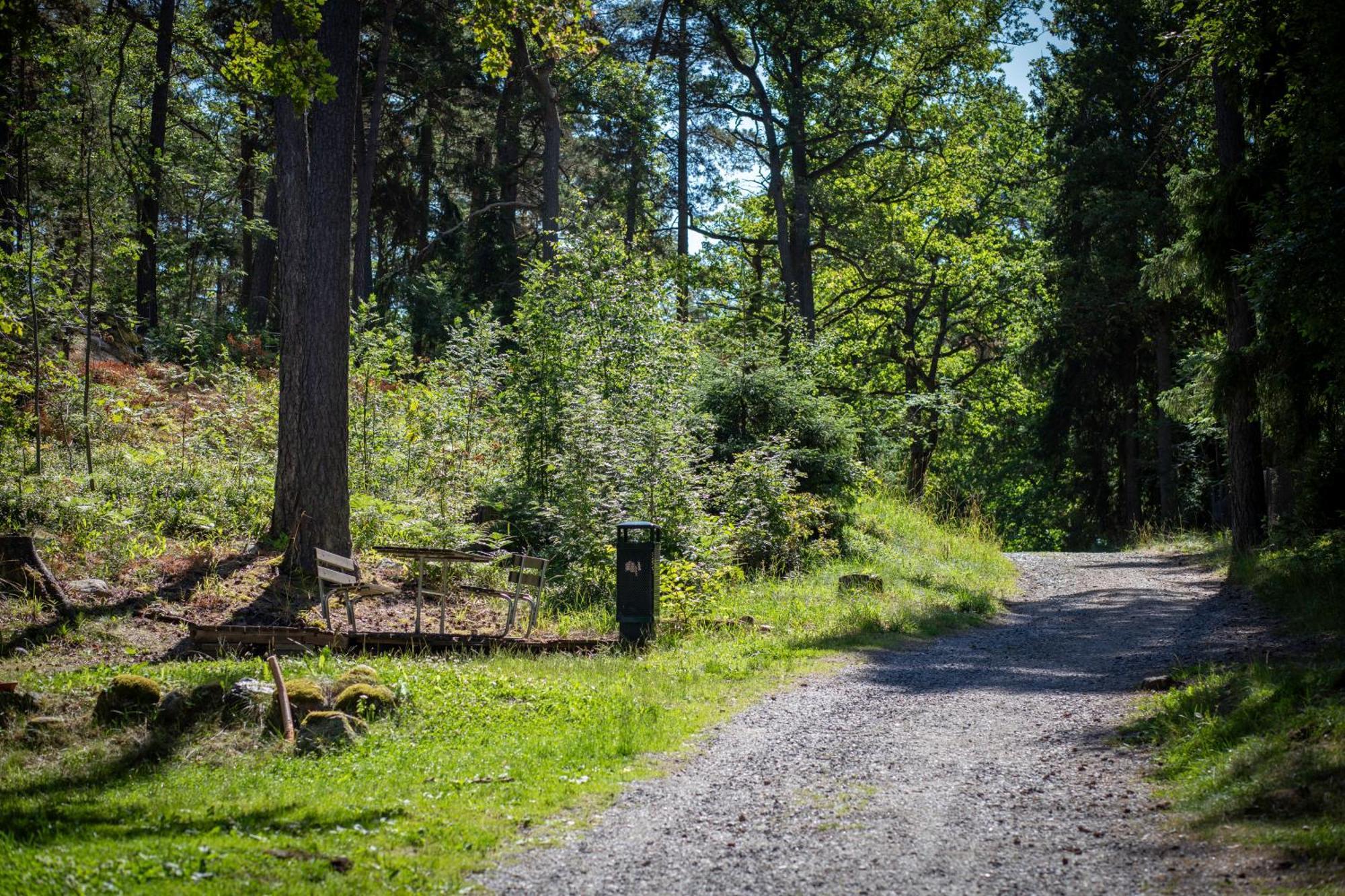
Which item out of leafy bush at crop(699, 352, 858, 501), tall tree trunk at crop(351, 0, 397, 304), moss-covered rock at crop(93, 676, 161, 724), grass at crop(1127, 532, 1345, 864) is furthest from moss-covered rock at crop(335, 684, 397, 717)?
tall tree trunk at crop(351, 0, 397, 304)

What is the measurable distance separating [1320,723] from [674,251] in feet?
89.9

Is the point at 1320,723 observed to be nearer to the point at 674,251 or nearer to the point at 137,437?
the point at 137,437

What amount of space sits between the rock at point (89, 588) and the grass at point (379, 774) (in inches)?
89.6

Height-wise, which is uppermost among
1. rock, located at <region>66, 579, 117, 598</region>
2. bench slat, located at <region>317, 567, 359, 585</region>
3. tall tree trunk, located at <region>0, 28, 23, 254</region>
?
tall tree trunk, located at <region>0, 28, 23, 254</region>

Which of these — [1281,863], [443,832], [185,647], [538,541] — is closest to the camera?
[1281,863]

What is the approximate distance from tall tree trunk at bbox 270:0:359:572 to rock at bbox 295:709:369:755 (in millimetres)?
4913

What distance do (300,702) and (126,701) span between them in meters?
1.15

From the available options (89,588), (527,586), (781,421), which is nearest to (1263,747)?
(527,586)

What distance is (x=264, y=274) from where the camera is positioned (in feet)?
91.5

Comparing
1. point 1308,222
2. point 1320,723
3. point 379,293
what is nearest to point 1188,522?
point 1308,222

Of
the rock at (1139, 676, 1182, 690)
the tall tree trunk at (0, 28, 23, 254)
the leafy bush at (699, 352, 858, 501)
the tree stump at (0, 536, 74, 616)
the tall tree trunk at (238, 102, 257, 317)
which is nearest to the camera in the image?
the rock at (1139, 676, 1182, 690)

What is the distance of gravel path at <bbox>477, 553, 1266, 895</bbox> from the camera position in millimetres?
4844

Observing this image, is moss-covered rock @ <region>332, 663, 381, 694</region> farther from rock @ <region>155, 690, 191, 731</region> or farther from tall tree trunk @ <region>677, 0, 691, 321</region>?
tall tree trunk @ <region>677, 0, 691, 321</region>

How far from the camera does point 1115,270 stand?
27.3 m
